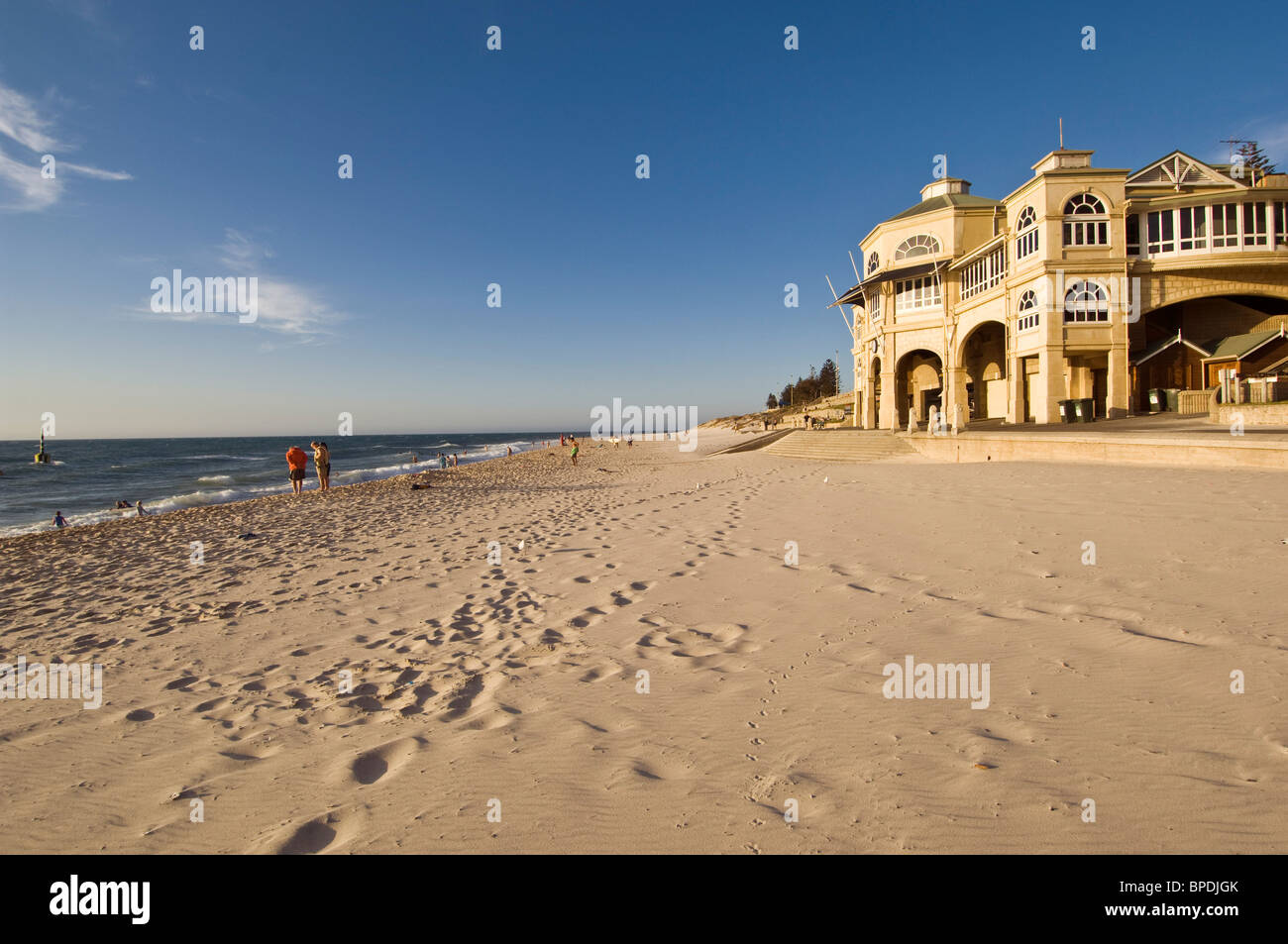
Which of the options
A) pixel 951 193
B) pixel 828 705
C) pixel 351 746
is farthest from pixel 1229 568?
pixel 951 193

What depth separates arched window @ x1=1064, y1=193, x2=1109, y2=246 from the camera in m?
22.1

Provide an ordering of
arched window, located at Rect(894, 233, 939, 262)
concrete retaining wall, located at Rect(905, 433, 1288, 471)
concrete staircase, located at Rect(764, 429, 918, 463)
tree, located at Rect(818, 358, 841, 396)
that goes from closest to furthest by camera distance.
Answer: concrete retaining wall, located at Rect(905, 433, 1288, 471) < concrete staircase, located at Rect(764, 429, 918, 463) < arched window, located at Rect(894, 233, 939, 262) < tree, located at Rect(818, 358, 841, 396)

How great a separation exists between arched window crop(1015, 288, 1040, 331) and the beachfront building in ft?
0.14

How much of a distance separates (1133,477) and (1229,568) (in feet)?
22.0

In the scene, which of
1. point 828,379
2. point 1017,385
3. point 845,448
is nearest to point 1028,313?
point 1017,385

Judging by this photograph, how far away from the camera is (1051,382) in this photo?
22547 mm

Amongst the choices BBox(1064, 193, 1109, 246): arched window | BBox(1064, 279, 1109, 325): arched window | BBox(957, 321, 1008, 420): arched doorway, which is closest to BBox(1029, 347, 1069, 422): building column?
BBox(1064, 279, 1109, 325): arched window

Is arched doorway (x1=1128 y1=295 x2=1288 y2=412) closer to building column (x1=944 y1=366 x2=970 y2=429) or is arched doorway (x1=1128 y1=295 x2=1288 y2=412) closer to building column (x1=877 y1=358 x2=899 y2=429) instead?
building column (x1=944 y1=366 x2=970 y2=429)

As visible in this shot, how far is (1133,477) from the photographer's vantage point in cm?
1080

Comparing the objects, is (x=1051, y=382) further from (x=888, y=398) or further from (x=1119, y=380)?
(x=888, y=398)

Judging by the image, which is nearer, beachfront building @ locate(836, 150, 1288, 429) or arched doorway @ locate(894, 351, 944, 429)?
beachfront building @ locate(836, 150, 1288, 429)

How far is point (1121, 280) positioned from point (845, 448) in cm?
1234
